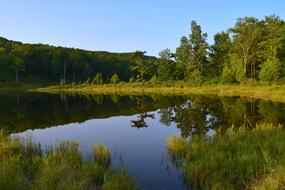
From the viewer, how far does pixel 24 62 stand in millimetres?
123875

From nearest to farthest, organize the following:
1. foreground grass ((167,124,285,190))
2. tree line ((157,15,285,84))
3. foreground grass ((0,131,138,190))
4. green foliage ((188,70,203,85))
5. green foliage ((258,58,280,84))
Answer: foreground grass ((0,131,138,190)) < foreground grass ((167,124,285,190)) < green foliage ((258,58,280,84)) < tree line ((157,15,285,84)) < green foliage ((188,70,203,85))

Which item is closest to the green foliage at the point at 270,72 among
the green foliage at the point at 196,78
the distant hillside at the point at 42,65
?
the green foliage at the point at 196,78

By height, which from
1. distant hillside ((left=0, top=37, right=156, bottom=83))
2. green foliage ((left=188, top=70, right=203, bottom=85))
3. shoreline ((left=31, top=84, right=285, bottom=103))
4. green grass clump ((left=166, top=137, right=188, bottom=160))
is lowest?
green grass clump ((left=166, top=137, right=188, bottom=160))

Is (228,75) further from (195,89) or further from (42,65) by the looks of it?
(42,65)

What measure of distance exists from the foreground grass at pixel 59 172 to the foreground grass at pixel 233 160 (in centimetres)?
238

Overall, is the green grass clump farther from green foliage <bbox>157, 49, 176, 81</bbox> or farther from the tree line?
green foliage <bbox>157, 49, 176, 81</bbox>

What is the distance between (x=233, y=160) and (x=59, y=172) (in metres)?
5.96

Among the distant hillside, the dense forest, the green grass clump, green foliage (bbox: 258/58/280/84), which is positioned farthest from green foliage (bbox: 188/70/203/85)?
the green grass clump

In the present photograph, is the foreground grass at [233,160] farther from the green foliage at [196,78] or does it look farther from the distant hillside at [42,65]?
the distant hillside at [42,65]

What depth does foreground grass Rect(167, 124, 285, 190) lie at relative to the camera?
8.98 meters

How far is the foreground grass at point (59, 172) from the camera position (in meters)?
7.99

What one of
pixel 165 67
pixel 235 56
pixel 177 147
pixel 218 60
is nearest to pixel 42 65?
pixel 165 67

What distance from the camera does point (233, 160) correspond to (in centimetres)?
1138

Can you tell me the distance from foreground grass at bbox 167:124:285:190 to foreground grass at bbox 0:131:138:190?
2378mm
